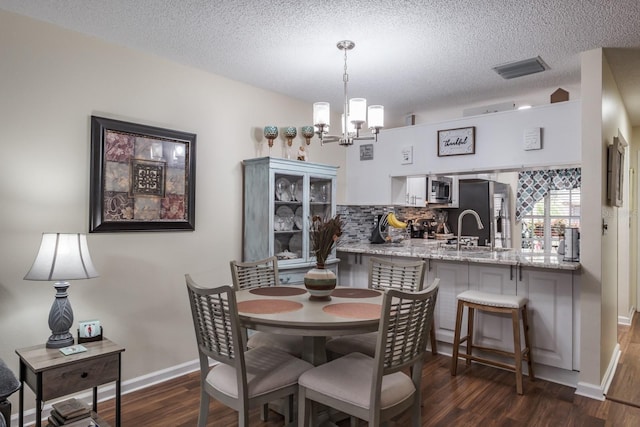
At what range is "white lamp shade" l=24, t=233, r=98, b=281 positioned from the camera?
217 cm

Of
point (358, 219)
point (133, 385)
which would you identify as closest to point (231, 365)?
point (133, 385)

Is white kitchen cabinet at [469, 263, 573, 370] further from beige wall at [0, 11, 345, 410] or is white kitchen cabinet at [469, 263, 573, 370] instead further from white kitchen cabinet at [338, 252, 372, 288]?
beige wall at [0, 11, 345, 410]

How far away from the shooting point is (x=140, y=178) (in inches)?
117

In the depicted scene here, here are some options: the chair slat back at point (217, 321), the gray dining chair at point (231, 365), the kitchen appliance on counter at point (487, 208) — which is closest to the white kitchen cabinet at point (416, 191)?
the kitchen appliance on counter at point (487, 208)

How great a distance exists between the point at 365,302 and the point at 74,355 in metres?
1.61

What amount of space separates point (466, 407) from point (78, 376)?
2.34 m

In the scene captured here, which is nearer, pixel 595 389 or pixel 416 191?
pixel 595 389

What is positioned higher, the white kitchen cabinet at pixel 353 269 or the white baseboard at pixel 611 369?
the white kitchen cabinet at pixel 353 269

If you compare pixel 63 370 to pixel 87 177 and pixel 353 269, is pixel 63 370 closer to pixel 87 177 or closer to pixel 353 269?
pixel 87 177

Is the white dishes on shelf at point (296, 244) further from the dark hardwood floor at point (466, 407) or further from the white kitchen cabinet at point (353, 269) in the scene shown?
the dark hardwood floor at point (466, 407)

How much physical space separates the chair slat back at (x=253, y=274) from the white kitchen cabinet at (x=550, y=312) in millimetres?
1956

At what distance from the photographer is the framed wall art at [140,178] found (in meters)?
2.76

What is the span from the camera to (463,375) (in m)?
3.22

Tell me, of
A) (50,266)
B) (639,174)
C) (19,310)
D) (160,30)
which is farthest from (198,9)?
(639,174)
